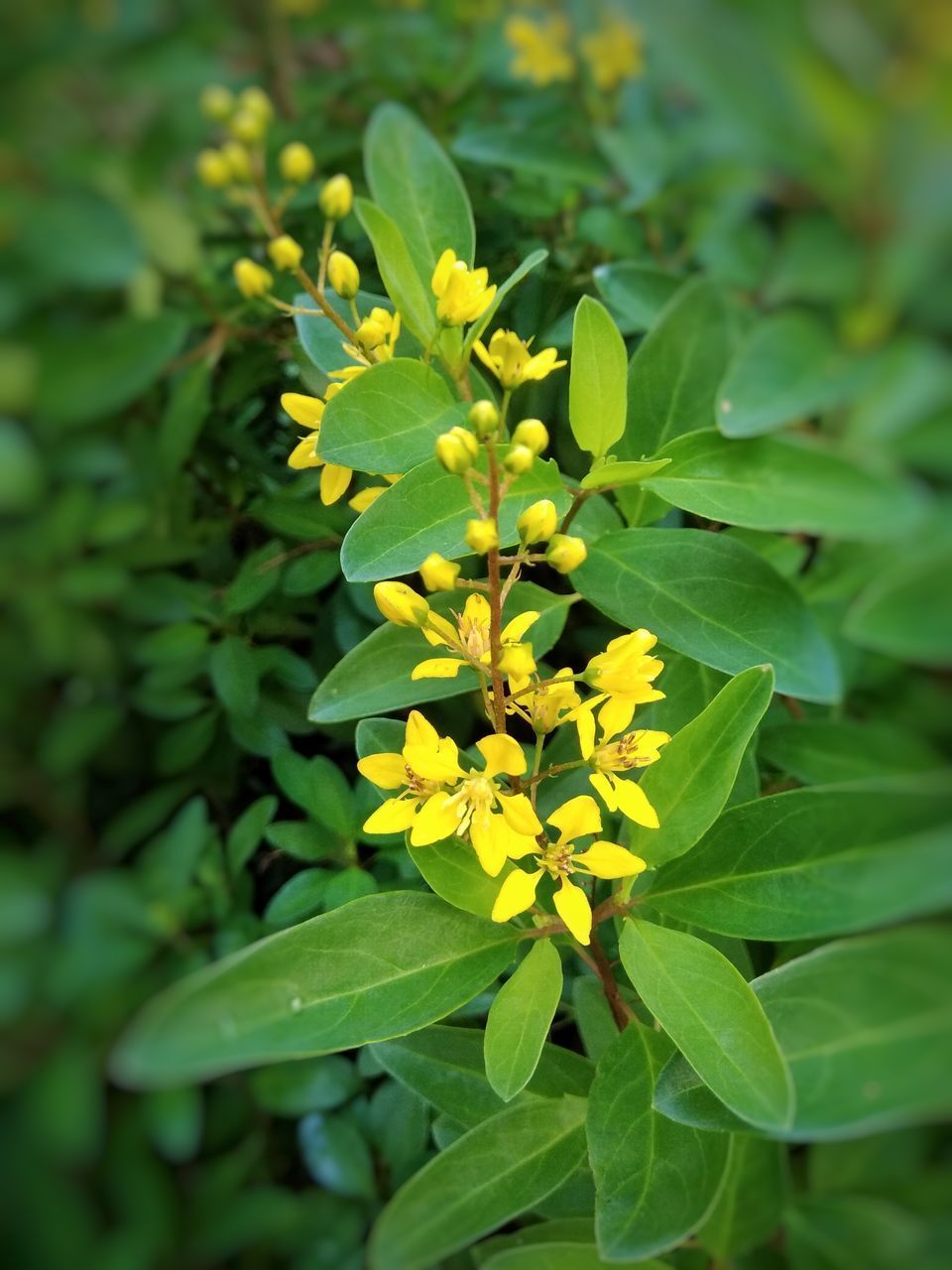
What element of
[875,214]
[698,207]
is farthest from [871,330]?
[698,207]

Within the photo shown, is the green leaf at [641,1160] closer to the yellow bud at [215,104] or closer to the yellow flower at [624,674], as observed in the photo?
the yellow flower at [624,674]

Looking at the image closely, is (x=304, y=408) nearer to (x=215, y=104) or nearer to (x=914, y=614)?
(x=215, y=104)

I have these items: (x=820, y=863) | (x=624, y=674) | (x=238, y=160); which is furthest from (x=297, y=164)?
(x=820, y=863)

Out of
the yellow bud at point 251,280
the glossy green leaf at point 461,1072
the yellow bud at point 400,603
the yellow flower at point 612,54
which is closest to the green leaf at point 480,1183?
the glossy green leaf at point 461,1072

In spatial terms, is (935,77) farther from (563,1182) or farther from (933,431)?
(563,1182)

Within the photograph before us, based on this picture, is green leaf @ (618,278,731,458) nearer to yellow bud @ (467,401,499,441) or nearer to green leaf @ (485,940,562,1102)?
yellow bud @ (467,401,499,441)
